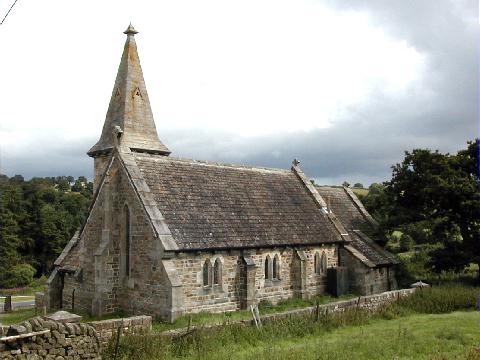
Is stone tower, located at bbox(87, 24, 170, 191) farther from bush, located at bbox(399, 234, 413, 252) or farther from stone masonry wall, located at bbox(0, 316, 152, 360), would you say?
bush, located at bbox(399, 234, 413, 252)

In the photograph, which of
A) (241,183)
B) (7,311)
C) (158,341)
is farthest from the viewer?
(7,311)

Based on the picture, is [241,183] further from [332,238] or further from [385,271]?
[385,271]

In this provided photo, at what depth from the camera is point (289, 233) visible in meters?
27.1

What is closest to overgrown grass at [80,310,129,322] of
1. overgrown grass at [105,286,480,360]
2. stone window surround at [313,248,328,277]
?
overgrown grass at [105,286,480,360]

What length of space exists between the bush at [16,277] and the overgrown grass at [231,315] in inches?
1585

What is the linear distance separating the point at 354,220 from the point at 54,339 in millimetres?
25169

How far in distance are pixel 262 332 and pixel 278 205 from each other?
12.5 metres

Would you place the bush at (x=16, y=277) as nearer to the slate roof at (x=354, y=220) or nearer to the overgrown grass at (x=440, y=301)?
the slate roof at (x=354, y=220)

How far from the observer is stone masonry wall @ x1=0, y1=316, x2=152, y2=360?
1235 centimetres

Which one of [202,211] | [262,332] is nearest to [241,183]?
[202,211]

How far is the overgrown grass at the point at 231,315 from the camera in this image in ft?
63.2

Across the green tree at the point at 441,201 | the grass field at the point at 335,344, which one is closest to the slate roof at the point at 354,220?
the green tree at the point at 441,201

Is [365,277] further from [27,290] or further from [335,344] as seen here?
[27,290]

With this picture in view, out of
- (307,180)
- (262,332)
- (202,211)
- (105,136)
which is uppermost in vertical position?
(105,136)
